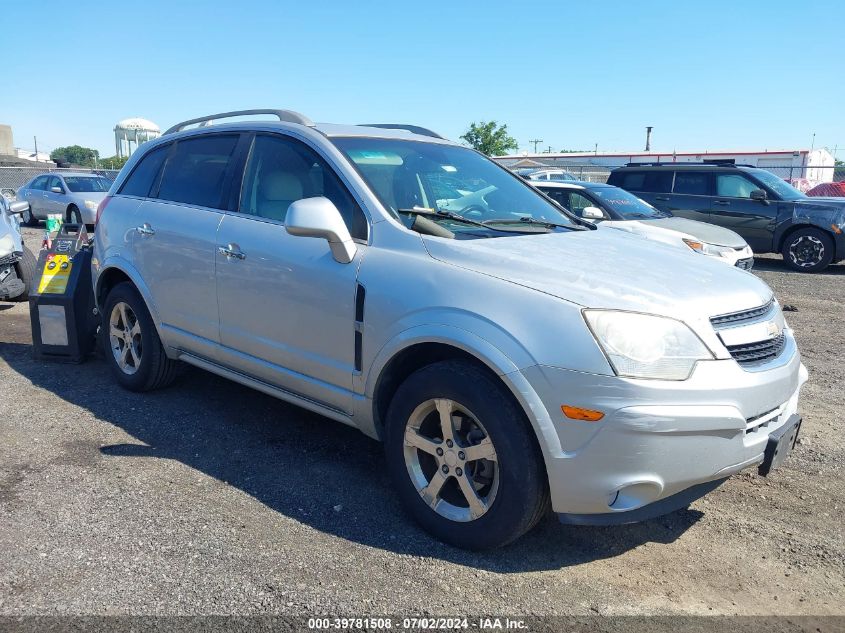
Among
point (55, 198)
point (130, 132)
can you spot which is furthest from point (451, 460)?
point (130, 132)

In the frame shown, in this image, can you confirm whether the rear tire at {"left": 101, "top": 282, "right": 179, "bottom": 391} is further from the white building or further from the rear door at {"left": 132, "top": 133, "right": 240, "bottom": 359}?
the white building

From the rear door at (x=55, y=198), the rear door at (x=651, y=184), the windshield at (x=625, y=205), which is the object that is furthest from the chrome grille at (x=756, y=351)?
the rear door at (x=55, y=198)

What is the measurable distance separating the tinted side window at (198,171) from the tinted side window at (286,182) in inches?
10.3

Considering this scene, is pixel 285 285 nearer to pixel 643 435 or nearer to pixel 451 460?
pixel 451 460

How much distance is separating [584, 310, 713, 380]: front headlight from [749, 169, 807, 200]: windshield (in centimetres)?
1173

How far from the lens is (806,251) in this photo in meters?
12.8

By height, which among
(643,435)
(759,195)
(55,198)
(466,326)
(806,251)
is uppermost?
(759,195)

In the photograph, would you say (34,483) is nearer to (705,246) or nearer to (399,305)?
(399,305)

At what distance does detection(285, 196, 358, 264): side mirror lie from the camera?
3387 mm

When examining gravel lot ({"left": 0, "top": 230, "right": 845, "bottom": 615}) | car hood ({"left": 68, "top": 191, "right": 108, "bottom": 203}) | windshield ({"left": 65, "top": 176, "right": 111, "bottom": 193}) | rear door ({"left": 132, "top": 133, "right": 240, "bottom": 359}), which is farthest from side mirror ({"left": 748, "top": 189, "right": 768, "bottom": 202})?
windshield ({"left": 65, "top": 176, "right": 111, "bottom": 193})

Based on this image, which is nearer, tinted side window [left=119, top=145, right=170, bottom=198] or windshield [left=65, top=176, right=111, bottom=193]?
tinted side window [left=119, top=145, right=170, bottom=198]

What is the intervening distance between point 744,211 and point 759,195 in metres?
0.37

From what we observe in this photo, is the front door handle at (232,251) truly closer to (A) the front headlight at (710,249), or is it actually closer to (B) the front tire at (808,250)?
(A) the front headlight at (710,249)

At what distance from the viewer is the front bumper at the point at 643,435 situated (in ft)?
8.89
